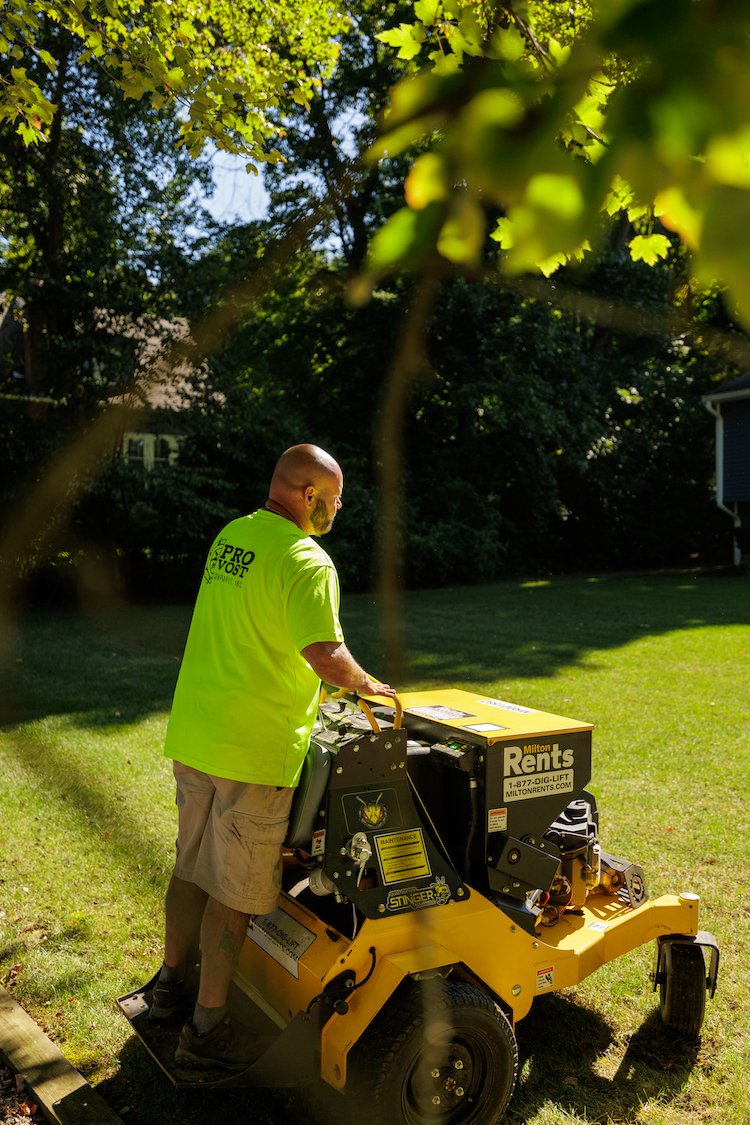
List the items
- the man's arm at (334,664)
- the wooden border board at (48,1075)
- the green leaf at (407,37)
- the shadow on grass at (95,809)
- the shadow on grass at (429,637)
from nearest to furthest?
the man's arm at (334,664)
the wooden border board at (48,1075)
the green leaf at (407,37)
the shadow on grass at (95,809)
the shadow on grass at (429,637)

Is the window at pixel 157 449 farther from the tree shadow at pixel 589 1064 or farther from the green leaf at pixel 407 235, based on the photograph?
the green leaf at pixel 407 235

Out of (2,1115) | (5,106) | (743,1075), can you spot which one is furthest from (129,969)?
(5,106)

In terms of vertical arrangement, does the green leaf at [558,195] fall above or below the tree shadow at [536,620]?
above

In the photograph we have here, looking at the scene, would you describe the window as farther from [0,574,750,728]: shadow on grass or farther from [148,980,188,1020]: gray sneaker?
[148,980,188,1020]: gray sneaker

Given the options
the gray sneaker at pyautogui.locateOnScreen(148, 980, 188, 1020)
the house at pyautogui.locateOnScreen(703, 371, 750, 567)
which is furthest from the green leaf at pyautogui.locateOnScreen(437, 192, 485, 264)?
the house at pyautogui.locateOnScreen(703, 371, 750, 567)

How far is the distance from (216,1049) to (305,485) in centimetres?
172

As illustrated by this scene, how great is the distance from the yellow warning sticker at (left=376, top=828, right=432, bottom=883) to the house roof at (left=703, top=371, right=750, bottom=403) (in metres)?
22.1

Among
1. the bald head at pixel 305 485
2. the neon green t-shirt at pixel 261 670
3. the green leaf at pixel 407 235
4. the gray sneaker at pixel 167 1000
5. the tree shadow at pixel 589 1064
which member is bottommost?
the tree shadow at pixel 589 1064

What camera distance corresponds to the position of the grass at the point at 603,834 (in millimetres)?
3057

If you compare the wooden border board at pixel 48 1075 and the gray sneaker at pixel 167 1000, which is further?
the gray sneaker at pixel 167 1000

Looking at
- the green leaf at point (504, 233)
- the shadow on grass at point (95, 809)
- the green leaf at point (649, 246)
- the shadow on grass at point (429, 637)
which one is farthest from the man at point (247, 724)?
the shadow on grass at point (429, 637)

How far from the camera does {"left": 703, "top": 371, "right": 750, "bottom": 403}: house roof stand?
22.5 meters

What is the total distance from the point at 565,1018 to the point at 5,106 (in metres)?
4.59

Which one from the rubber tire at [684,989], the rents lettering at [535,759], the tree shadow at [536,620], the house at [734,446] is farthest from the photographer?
the house at [734,446]
